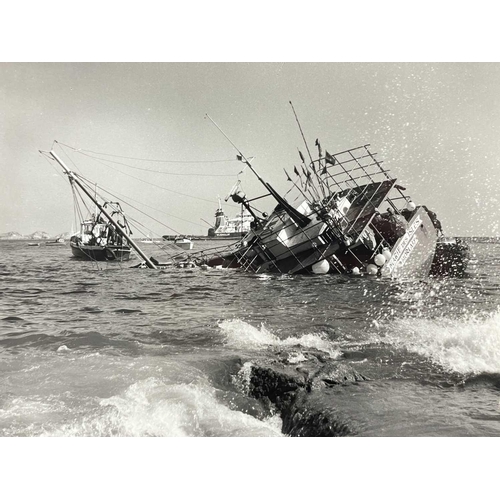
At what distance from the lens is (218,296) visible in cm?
670

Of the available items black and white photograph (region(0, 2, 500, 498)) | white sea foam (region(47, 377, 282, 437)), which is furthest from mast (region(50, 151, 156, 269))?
white sea foam (region(47, 377, 282, 437))

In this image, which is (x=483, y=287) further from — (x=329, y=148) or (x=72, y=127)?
(x=72, y=127)

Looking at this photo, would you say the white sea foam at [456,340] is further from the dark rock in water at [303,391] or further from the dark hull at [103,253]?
the dark hull at [103,253]

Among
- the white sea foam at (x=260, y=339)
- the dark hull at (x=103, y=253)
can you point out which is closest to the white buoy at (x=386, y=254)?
the white sea foam at (x=260, y=339)

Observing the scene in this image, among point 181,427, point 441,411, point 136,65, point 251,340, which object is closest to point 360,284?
point 251,340

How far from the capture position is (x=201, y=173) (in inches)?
252

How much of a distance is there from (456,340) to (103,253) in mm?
10123

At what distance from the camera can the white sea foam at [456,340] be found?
4777 millimetres

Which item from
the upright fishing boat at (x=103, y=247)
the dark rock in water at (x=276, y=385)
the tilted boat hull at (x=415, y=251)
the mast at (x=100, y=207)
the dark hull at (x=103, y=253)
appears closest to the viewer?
the dark rock in water at (x=276, y=385)

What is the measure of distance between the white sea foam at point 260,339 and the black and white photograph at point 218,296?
0.09ft

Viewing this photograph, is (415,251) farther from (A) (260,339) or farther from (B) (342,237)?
(A) (260,339)

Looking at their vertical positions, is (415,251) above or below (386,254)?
above

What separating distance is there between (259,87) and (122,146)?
7.52 ft

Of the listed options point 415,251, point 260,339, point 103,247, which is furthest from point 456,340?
point 103,247
